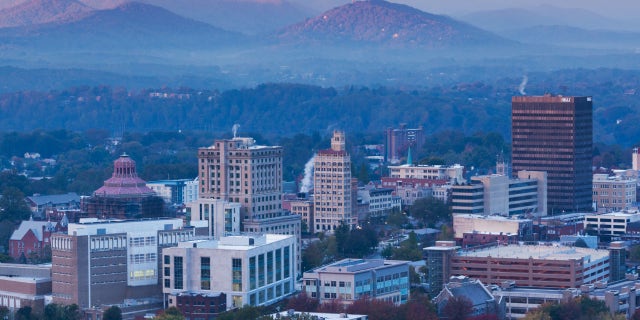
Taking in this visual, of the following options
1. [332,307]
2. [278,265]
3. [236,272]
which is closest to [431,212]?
[278,265]

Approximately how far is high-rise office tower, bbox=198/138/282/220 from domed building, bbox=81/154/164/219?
98.4 inches

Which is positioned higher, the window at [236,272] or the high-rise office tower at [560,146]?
the high-rise office tower at [560,146]

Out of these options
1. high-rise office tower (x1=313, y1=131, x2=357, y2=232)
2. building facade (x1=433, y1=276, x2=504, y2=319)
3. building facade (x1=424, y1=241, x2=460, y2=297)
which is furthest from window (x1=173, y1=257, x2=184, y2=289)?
high-rise office tower (x1=313, y1=131, x2=357, y2=232)

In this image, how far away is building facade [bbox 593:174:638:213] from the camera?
84.0 metres

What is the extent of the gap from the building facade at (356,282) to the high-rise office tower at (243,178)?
10.8 metres

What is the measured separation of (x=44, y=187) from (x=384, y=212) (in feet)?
71.4

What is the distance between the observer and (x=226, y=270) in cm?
5503

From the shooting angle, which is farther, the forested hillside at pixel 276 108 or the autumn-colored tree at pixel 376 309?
the forested hillside at pixel 276 108

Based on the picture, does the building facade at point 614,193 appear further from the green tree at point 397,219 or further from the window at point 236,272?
the window at point 236,272

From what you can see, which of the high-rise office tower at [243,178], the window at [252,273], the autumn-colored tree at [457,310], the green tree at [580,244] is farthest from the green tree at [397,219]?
the autumn-colored tree at [457,310]

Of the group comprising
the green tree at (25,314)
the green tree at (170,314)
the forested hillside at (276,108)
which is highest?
the forested hillside at (276,108)

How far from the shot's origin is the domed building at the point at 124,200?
69.6m

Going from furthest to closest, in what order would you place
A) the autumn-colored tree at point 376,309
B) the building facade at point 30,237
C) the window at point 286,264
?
the building facade at point 30,237
the window at point 286,264
the autumn-colored tree at point 376,309

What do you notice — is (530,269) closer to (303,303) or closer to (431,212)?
(303,303)
